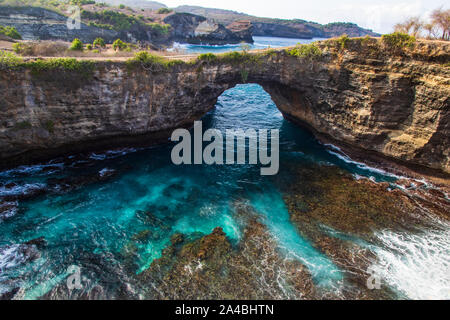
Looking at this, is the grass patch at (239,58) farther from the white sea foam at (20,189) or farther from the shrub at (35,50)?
the white sea foam at (20,189)

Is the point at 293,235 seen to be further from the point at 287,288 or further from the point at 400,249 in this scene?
the point at 400,249

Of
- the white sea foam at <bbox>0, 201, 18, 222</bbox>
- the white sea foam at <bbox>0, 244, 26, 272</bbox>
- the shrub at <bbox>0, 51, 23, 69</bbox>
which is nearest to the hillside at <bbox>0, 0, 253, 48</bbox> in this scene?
the shrub at <bbox>0, 51, 23, 69</bbox>

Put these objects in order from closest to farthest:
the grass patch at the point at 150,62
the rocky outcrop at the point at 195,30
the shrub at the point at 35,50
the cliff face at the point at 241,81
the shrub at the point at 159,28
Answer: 1. the cliff face at the point at 241,81
2. the shrub at the point at 35,50
3. the grass patch at the point at 150,62
4. the shrub at the point at 159,28
5. the rocky outcrop at the point at 195,30

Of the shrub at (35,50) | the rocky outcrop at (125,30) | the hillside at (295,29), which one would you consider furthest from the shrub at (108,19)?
the hillside at (295,29)

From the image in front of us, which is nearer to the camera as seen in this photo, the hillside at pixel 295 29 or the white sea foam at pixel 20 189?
the white sea foam at pixel 20 189

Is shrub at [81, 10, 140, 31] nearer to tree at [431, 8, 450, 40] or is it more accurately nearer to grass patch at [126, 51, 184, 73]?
grass patch at [126, 51, 184, 73]

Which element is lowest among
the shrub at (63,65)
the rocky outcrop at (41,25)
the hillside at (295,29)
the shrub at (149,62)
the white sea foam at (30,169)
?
the white sea foam at (30,169)

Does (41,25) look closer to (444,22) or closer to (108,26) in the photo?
(108,26)

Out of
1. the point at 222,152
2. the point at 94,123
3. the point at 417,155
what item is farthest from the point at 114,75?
the point at 417,155
